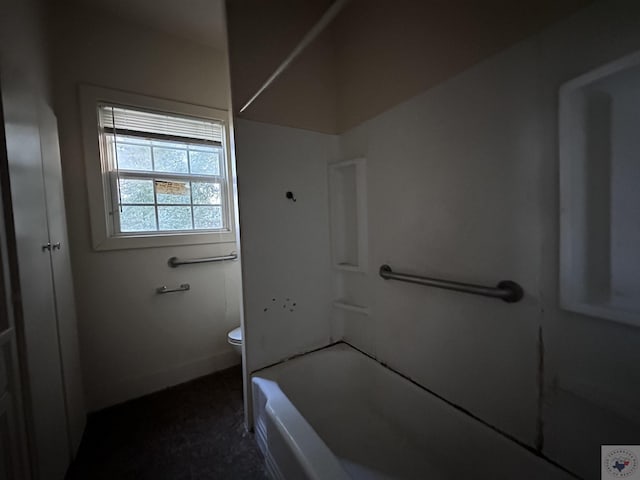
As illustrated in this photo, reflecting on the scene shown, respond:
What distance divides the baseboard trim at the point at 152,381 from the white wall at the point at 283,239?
873mm

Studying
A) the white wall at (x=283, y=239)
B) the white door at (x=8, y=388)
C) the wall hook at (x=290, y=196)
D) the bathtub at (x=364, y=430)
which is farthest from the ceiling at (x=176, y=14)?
the bathtub at (x=364, y=430)

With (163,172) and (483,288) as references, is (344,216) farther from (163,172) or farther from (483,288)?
(163,172)

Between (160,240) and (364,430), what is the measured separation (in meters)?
1.86

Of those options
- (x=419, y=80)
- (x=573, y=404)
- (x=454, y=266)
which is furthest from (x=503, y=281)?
(x=419, y=80)

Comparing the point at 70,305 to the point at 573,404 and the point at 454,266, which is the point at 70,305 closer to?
the point at 454,266

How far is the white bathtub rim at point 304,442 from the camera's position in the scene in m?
0.78

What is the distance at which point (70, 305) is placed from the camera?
143cm

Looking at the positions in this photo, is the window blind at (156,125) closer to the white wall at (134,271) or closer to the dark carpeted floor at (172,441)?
the white wall at (134,271)

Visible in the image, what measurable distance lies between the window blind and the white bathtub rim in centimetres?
195

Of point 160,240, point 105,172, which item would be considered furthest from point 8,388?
point 105,172

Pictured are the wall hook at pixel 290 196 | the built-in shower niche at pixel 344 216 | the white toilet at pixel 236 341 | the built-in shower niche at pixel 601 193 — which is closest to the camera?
the built-in shower niche at pixel 601 193

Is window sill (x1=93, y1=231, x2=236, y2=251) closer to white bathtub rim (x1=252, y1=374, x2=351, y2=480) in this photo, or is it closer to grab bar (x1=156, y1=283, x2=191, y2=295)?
grab bar (x1=156, y1=283, x2=191, y2=295)

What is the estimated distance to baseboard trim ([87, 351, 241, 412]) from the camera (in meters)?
1.65

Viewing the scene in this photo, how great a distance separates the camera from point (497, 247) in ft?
3.12
